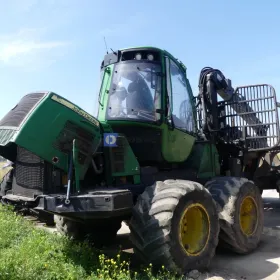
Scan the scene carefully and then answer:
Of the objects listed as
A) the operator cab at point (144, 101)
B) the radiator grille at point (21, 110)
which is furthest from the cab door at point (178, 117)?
the radiator grille at point (21, 110)

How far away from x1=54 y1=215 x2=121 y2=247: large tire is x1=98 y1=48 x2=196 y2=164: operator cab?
139 centimetres

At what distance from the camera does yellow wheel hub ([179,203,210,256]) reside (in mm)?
5082

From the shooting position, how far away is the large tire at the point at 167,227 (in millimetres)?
4488

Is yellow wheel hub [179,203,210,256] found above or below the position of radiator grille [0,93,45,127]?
below

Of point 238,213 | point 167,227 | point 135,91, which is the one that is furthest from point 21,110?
point 238,213

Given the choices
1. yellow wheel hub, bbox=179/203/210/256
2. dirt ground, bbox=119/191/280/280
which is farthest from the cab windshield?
dirt ground, bbox=119/191/280/280

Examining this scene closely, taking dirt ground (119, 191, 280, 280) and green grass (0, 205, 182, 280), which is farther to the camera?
dirt ground (119, 191, 280, 280)

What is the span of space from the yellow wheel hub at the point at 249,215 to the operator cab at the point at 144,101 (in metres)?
1.45

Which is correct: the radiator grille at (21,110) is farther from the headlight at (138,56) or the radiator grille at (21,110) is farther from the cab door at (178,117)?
the cab door at (178,117)

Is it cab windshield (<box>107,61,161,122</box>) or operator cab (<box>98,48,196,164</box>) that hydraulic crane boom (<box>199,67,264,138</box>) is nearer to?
operator cab (<box>98,48,196,164</box>)

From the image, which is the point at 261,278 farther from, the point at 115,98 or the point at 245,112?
the point at 245,112

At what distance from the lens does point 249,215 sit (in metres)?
6.59

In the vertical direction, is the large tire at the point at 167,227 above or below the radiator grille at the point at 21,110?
below

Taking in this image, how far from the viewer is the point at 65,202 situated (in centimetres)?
441
